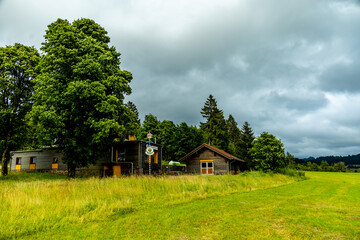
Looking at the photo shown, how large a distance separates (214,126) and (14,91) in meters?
44.5

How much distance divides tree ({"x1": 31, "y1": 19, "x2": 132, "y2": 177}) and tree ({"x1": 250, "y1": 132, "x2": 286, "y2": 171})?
22696 mm

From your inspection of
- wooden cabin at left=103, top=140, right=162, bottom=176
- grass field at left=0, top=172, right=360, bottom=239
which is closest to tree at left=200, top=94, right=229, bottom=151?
wooden cabin at left=103, top=140, right=162, bottom=176

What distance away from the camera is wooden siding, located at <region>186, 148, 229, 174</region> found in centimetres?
3791

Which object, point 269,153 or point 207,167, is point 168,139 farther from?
point 269,153

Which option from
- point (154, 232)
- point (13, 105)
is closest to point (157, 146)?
point (13, 105)

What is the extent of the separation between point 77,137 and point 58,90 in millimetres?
4767

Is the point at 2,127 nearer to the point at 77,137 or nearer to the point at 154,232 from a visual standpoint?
the point at 77,137

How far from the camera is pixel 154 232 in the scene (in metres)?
Result: 6.56

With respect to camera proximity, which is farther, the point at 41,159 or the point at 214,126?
the point at 214,126

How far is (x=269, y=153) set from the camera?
1388 inches

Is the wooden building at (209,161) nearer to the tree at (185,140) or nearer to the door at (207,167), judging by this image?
the door at (207,167)

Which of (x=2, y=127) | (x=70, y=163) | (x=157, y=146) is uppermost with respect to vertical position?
(x=2, y=127)

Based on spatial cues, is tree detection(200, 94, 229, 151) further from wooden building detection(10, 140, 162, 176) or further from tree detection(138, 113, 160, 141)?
wooden building detection(10, 140, 162, 176)

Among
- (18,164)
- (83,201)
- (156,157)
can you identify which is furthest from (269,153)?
(18,164)
